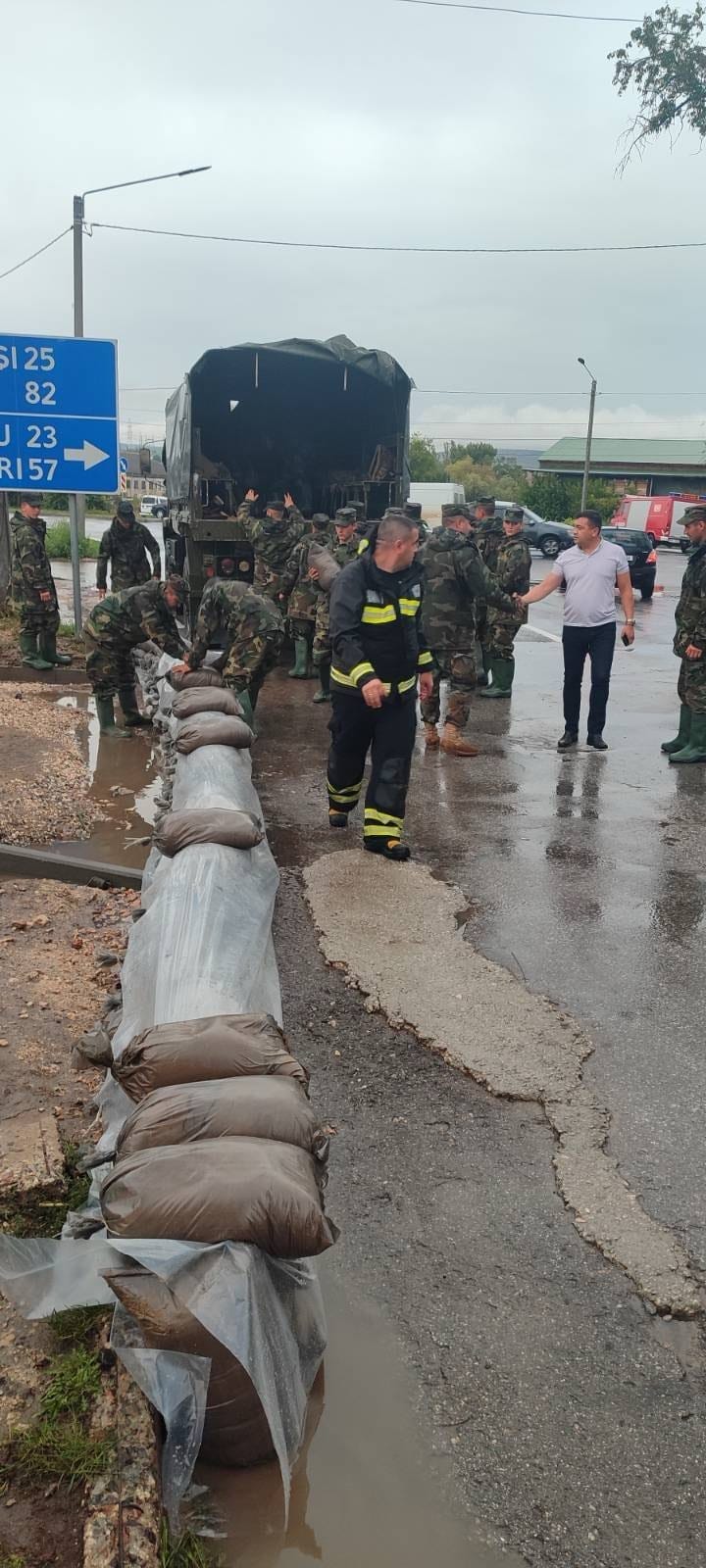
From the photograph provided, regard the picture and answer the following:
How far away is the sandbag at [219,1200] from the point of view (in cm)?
198

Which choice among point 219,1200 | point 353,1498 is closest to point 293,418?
point 219,1200

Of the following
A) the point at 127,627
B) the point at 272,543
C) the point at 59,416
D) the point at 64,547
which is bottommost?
the point at 64,547

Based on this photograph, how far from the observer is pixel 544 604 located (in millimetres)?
19500

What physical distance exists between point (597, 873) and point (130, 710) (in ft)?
14.0

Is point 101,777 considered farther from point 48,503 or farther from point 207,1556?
point 48,503

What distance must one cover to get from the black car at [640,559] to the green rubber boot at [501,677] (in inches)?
462

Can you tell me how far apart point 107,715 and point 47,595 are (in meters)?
2.38

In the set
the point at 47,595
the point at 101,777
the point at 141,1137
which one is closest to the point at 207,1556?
the point at 141,1137

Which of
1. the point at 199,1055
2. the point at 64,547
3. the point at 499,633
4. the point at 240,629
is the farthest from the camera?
the point at 64,547

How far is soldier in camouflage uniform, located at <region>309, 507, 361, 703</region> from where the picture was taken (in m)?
9.25

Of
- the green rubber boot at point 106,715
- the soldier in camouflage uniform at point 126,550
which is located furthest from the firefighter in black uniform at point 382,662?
the soldier in camouflage uniform at point 126,550

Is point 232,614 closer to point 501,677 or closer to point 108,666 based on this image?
point 108,666

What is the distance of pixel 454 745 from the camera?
25.7ft

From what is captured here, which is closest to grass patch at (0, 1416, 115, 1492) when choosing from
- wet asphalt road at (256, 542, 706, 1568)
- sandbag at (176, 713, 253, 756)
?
wet asphalt road at (256, 542, 706, 1568)
